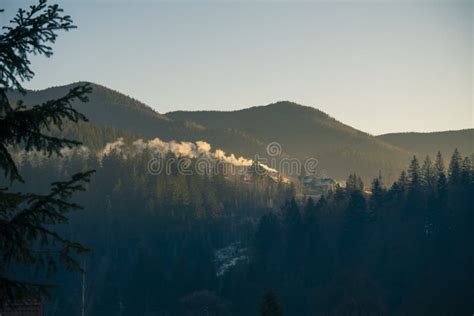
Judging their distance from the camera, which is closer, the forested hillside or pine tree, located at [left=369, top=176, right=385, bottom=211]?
the forested hillside

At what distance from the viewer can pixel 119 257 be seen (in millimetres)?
165750

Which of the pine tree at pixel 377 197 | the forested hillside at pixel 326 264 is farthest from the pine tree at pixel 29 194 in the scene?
the pine tree at pixel 377 197

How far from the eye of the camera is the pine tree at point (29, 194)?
11.7 metres

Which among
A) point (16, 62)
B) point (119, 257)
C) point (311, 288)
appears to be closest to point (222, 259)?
point (119, 257)

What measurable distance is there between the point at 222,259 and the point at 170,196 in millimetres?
39181

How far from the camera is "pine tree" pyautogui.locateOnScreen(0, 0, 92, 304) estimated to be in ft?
38.5

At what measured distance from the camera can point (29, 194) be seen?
1201 cm

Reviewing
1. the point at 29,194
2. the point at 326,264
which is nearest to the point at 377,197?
the point at 326,264

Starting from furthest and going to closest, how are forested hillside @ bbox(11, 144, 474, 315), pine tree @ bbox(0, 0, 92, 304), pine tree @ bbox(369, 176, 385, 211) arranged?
pine tree @ bbox(369, 176, 385, 211) < forested hillside @ bbox(11, 144, 474, 315) < pine tree @ bbox(0, 0, 92, 304)

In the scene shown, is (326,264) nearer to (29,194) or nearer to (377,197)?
(377,197)

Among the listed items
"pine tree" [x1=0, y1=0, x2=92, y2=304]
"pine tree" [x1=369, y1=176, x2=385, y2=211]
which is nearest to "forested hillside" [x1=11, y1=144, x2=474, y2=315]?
"pine tree" [x1=369, y1=176, x2=385, y2=211]

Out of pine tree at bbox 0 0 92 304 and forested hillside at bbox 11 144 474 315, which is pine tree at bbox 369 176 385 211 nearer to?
forested hillside at bbox 11 144 474 315

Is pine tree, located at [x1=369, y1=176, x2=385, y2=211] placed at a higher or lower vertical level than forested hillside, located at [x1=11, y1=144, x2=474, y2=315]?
higher

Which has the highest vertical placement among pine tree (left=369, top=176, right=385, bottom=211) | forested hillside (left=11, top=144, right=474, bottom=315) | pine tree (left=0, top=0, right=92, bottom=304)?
pine tree (left=0, top=0, right=92, bottom=304)
